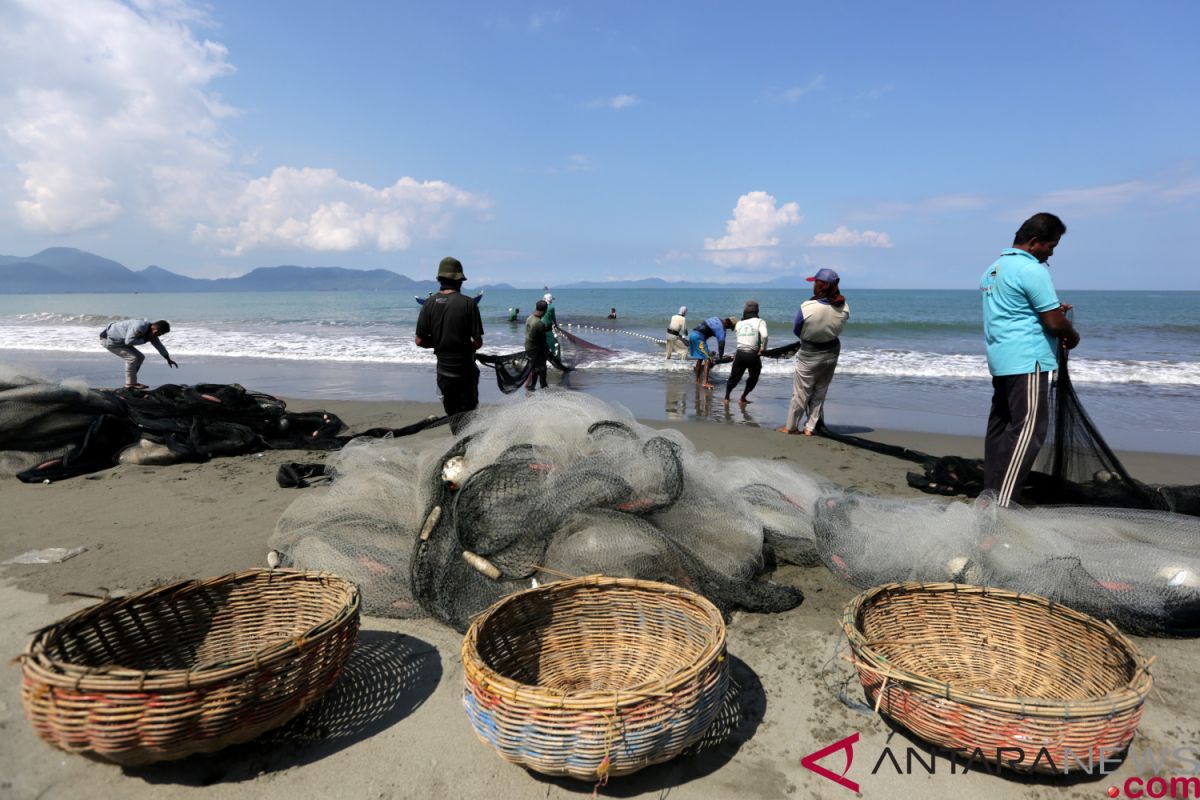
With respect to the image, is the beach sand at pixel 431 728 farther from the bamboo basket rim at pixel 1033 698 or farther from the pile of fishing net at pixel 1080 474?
the pile of fishing net at pixel 1080 474

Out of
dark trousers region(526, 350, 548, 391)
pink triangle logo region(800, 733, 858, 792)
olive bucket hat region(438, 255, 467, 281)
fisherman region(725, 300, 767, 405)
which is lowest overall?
pink triangle logo region(800, 733, 858, 792)

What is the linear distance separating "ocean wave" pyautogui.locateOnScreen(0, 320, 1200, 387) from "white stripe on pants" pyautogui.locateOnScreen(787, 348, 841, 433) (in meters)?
6.21

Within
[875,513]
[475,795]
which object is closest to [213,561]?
[475,795]

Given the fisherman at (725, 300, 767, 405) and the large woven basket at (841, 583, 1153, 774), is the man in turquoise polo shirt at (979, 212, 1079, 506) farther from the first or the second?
the fisherman at (725, 300, 767, 405)

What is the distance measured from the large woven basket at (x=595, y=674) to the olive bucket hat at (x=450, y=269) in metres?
3.57

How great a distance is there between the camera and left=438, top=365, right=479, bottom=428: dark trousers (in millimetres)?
5734

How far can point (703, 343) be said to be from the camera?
1139 centimetres

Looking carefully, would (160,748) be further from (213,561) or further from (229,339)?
(229,339)

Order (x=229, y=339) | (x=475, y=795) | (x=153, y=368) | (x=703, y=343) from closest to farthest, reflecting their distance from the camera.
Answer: (x=475, y=795)
(x=703, y=343)
(x=153, y=368)
(x=229, y=339)

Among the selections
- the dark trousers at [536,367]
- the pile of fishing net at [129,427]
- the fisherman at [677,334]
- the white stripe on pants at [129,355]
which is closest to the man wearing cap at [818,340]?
the dark trousers at [536,367]

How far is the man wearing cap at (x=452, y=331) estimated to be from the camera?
5477 mm

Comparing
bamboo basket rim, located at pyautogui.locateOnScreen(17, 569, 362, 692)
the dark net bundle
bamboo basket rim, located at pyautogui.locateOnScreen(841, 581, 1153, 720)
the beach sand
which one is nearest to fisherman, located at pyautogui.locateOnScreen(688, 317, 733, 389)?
the dark net bundle

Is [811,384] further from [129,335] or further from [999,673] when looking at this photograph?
[129,335]

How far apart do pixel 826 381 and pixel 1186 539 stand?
403 cm
